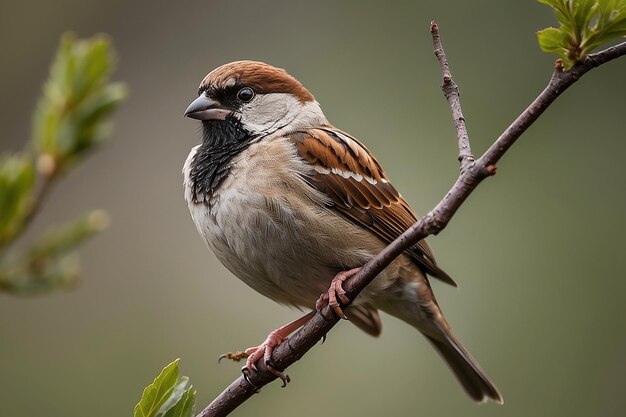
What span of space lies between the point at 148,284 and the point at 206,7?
232 centimetres

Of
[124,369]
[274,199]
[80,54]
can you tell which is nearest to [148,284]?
[124,369]

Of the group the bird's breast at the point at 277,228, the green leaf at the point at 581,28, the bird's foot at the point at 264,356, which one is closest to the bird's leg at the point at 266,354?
the bird's foot at the point at 264,356

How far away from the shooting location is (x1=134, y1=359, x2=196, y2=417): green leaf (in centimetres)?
129

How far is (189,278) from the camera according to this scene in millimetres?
4926

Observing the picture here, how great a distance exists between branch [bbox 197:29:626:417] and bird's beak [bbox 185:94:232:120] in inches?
46.3

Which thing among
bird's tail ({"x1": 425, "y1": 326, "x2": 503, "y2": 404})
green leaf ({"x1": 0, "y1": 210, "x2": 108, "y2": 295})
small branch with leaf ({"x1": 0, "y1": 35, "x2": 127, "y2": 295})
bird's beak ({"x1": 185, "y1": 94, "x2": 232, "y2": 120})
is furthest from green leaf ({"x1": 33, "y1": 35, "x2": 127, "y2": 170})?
bird's tail ({"x1": 425, "y1": 326, "x2": 503, "y2": 404})

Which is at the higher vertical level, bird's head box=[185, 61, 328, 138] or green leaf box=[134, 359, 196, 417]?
bird's head box=[185, 61, 328, 138]

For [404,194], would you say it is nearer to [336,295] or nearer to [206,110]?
[206,110]

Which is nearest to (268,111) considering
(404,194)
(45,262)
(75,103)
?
(404,194)

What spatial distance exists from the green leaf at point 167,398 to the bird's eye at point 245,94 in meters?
1.85

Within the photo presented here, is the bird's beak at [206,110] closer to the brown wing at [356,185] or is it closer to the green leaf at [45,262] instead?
the brown wing at [356,185]

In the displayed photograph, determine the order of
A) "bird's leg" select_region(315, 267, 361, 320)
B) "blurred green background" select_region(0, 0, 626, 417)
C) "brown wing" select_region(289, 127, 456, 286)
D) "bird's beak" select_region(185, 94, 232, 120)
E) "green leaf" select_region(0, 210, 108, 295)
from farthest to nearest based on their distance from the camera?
"blurred green background" select_region(0, 0, 626, 417) < "bird's beak" select_region(185, 94, 232, 120) < "brown wing" select_region(289, 127, 456, 286) < "bird's leg" select_region(315, 267, 361, 320) < "green leaf" select_region(0, 210, 108, 295)

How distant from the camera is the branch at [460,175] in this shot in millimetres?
1401

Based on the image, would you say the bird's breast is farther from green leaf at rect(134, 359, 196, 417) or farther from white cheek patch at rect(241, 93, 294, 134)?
green leaf at rect(134, 359, 196, 417)
